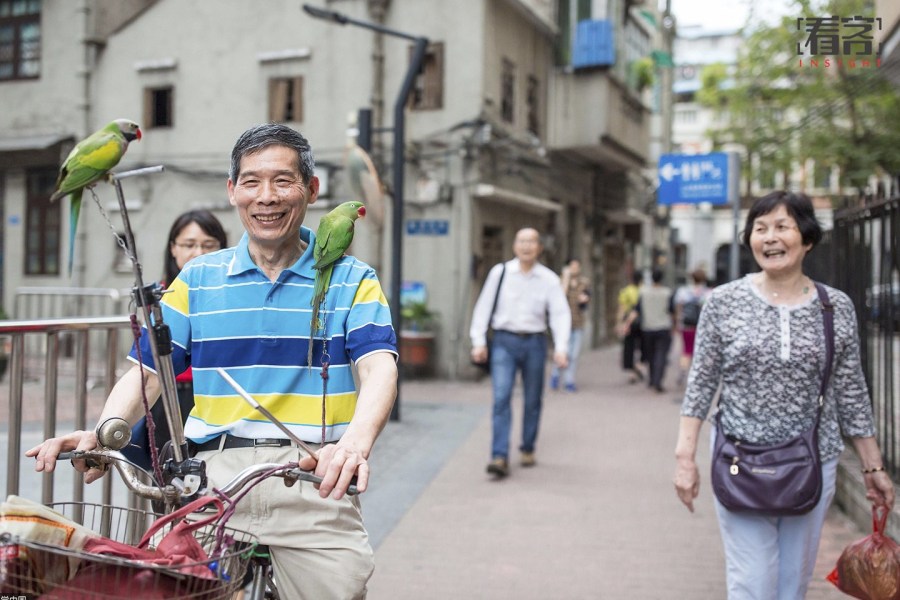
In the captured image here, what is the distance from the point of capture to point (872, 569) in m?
2.95

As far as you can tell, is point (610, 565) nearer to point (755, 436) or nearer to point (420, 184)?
point (755, 436)

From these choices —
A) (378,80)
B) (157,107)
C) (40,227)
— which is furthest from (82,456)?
(40,227)

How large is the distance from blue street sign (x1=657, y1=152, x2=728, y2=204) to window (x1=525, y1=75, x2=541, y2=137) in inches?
202

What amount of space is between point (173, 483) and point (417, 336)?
12365 mm

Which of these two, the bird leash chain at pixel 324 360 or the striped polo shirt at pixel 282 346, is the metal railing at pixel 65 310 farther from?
the bird leash chain at pixel 324 360

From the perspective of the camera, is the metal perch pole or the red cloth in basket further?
the metal perch pole

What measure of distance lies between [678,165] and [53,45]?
39.4 ft

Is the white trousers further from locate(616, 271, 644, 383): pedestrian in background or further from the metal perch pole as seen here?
locate(616, 271, 644, 383): pedestrian in background

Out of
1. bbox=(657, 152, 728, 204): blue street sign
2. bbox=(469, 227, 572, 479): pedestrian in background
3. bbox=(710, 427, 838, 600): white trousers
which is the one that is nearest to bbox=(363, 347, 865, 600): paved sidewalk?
bbox=(469, 227, 572, 479): pedestrian in background

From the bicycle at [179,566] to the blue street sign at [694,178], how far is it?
1046 centimetres

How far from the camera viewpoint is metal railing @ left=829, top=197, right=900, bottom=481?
17.3ft

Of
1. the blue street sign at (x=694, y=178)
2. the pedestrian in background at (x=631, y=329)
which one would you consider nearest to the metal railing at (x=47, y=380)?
the blue street sign at (x=694, y=178)

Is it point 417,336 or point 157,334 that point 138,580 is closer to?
point 157,334

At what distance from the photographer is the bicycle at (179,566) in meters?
1.54
